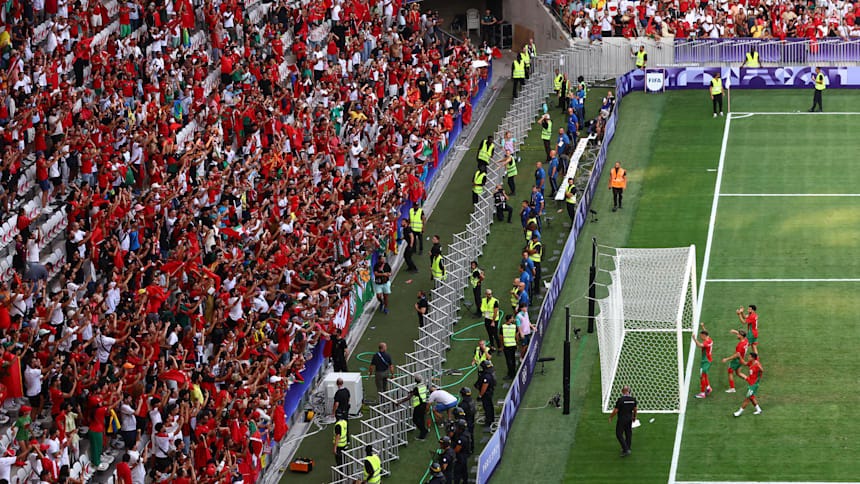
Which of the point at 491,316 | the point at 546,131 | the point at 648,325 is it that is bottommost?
the point at 648,325

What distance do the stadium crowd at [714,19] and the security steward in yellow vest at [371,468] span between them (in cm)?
3160

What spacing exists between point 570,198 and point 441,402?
1193cm

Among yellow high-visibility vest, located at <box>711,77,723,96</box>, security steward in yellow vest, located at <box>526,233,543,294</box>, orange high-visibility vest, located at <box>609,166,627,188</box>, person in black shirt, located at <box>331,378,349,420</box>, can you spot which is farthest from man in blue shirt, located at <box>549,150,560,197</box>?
person in black shirt, located at <box>331,378,349,420</box>

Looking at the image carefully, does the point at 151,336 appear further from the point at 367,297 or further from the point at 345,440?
the point at 367,297

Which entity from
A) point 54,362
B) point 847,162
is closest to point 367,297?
point 54,362

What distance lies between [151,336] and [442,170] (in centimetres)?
1903

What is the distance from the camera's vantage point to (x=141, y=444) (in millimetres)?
30469

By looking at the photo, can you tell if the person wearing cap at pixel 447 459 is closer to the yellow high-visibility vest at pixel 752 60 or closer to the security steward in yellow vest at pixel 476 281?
the security steward in yellow vest at pixel 476 281

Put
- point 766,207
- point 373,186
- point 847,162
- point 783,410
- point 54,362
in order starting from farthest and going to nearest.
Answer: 1. point 847,162
2. point 766,207
3. point 373,186
4. point 783,410
5. point 54,362

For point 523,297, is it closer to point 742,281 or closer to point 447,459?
point 742,281

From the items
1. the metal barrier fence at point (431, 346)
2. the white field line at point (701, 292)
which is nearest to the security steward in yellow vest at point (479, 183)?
the metal barrier fence at point (431, 346)

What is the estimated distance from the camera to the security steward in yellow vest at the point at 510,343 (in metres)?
35.4

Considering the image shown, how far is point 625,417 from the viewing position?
104 feet

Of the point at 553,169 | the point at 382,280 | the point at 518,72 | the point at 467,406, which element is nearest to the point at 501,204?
the point at 553,169
